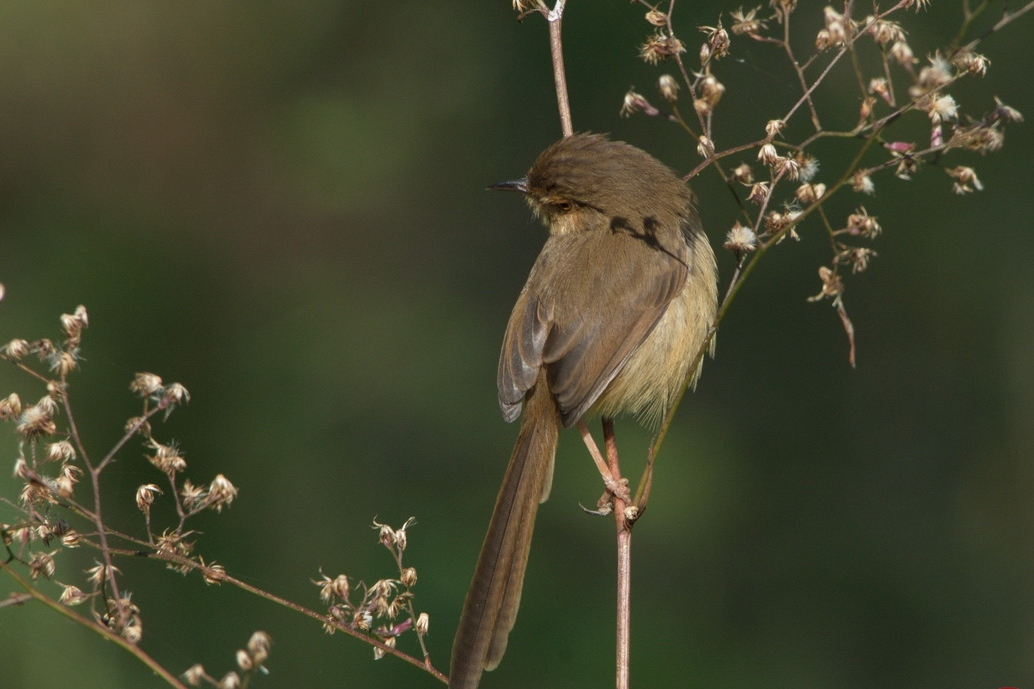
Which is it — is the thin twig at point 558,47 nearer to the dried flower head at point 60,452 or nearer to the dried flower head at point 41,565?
the dried flower head at point 60,452

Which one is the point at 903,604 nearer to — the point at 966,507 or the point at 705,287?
the point at 966,507

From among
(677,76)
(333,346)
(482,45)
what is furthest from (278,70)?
(677,76)

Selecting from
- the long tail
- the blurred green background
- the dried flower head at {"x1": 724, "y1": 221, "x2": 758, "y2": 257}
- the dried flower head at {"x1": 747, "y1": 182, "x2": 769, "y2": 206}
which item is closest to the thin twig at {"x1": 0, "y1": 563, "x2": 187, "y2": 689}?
the long tail

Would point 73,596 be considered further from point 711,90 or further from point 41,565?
point 711,90

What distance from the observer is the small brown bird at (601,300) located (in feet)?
12.2

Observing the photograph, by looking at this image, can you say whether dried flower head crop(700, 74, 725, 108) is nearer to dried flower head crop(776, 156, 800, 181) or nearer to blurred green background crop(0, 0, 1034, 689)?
dried flower head crop(776, 156, 800, 181)

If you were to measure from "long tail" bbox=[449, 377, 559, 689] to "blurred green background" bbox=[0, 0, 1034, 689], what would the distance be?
1.75m

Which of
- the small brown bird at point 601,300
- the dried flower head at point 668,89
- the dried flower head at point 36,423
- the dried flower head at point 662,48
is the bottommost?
the dried flower head at point 36,423

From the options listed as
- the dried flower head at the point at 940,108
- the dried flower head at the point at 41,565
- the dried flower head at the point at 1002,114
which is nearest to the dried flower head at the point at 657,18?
the dried flower head at the point at 940,108

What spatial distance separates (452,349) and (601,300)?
290cm

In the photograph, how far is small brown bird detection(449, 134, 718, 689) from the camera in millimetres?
3713

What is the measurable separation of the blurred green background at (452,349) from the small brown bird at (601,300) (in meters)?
1.74

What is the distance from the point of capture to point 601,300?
12.5 feet

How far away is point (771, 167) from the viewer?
8.75 ft
